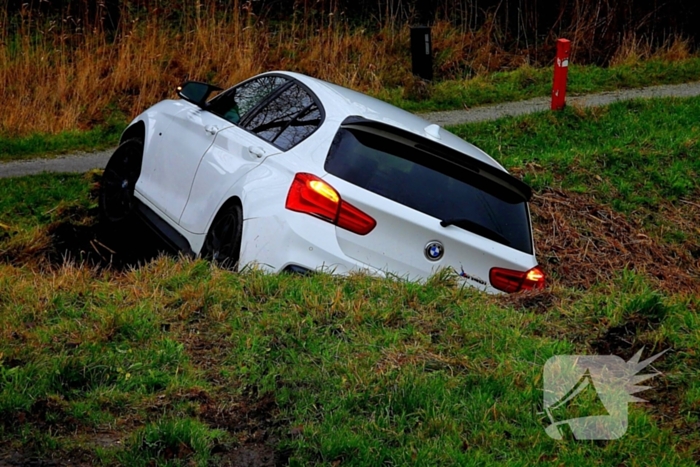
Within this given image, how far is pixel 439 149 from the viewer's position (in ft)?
19.1

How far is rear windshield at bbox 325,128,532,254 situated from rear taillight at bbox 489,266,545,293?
0.17 meters

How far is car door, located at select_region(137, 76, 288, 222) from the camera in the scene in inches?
262

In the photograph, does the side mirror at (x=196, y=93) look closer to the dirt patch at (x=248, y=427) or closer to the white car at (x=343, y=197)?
the white car at (x=343, y=197)

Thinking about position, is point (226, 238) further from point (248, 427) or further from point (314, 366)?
point (248, 427)

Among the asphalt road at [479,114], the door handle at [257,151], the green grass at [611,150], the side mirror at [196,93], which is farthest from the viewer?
the asphalt road at [479,114]

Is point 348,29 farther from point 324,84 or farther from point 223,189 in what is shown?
point 223,189

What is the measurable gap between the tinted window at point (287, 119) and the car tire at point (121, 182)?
1.47 m

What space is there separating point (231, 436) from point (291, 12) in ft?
45.4

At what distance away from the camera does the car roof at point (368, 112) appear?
6.14 metres

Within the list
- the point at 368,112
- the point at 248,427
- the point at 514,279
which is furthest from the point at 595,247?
the point at 248,427

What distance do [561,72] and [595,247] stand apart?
3.55 meters

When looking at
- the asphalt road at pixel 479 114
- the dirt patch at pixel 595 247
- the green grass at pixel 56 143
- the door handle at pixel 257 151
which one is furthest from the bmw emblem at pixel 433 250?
the green grass at pixel 56 143

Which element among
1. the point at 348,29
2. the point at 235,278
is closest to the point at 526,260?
the point at 235,278

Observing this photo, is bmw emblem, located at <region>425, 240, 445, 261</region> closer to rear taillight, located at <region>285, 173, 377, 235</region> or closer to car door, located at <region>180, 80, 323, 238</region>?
rear taillight, located at <region>285, 173, 377, 235</region>
